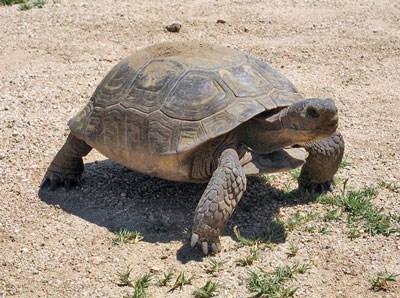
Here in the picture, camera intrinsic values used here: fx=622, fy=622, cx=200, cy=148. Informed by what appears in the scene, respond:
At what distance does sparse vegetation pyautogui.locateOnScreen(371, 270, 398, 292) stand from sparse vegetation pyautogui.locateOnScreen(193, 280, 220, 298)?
102cm

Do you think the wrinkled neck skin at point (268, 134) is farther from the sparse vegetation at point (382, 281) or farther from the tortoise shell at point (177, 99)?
the sparse vegetation at point (382, 281)

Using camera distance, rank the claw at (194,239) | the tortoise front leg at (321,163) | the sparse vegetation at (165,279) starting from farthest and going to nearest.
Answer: the tortoise front leg at (321,163), the claw at (194,239), the sparse vegetation at (165,279)

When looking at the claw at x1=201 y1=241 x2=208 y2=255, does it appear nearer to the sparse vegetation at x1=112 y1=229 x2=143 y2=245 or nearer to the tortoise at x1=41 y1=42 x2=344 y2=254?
the tortoise at x1=41 y1=42 x2=344 y2=254

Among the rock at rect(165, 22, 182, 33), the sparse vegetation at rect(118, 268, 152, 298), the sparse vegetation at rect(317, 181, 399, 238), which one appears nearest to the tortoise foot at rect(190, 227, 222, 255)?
the sparse vegetation at rect(118, 268, 152, 298)

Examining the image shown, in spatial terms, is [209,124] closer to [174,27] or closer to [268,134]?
[268,134]

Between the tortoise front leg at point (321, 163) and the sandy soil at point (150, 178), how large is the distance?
0.21m

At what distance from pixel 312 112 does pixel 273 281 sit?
3.88 ft

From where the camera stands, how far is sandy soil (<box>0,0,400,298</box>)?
4270 millimetres

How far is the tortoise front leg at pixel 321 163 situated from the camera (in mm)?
5027

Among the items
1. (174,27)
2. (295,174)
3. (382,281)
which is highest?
(382,281)

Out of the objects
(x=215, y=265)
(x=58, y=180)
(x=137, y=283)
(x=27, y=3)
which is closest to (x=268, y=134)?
(x=215, y=265)

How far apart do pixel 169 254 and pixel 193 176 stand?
66 centimetres

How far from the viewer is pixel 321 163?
200 inches

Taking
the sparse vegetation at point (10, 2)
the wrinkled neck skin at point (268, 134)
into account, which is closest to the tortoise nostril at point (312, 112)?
the wrinkled neck skin at point (268, 134)
